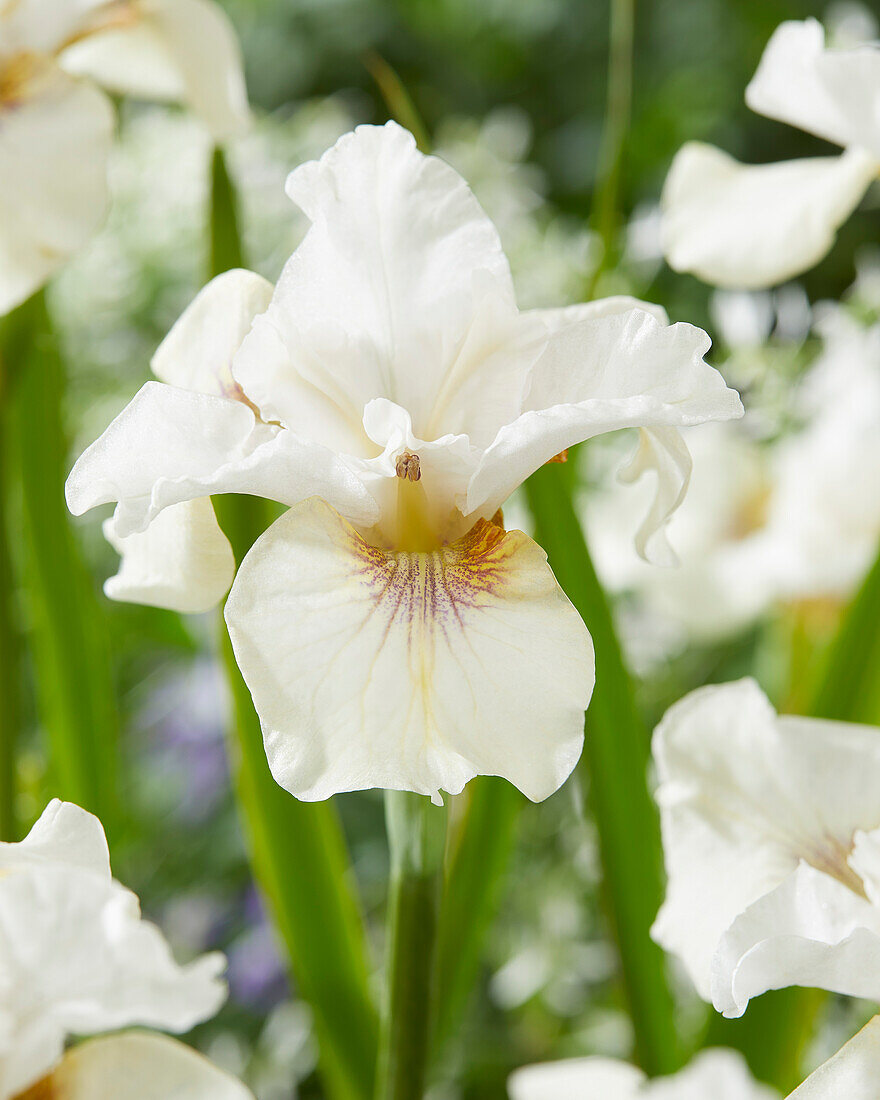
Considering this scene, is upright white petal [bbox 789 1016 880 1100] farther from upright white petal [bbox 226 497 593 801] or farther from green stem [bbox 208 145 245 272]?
green stem [bbox 208 145 245 272]

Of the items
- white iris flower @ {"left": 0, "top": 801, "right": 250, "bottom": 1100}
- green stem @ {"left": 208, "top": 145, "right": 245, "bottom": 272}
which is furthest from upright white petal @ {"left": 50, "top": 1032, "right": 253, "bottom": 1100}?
green stem @ {"left": 208, "top": 145, "right": 245, "bottom": 272}

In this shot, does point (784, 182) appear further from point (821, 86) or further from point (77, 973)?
point (77, 973)

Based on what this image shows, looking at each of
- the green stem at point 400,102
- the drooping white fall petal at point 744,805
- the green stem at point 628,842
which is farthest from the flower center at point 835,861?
the green stem at point 400,102

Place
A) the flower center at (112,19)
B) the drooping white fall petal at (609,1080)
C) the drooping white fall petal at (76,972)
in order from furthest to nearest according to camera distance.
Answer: the flower center at (112,19) < the drooping white fall petal at (609,1080) < the drooping white fall petal at (76,972)

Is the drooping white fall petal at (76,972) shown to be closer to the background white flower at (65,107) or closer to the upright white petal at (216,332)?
the upright white petal at (216,332)

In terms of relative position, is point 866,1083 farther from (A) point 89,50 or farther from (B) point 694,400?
(A) point 89,50


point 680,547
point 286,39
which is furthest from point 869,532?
point 286,39
